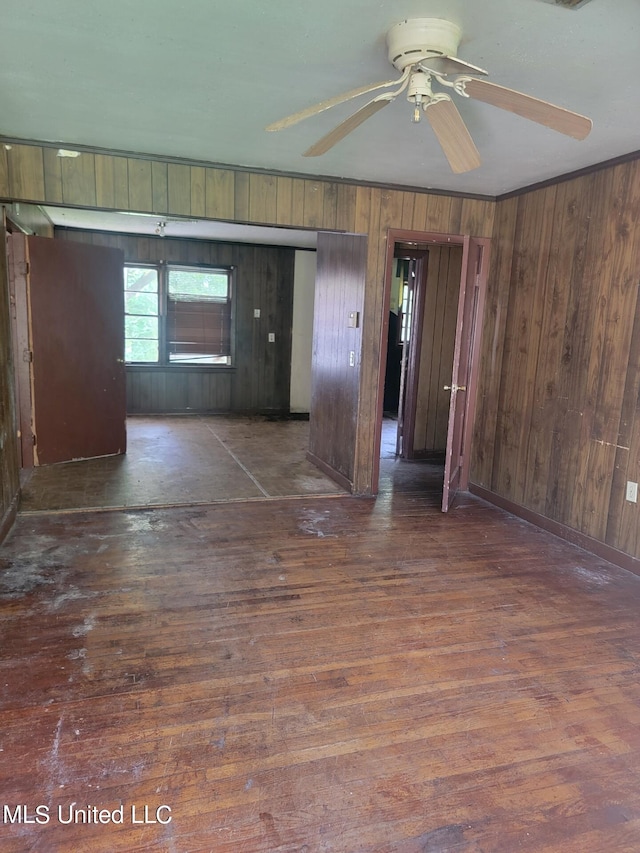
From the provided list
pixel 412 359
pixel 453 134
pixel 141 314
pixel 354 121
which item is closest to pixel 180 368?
pixel 141 314

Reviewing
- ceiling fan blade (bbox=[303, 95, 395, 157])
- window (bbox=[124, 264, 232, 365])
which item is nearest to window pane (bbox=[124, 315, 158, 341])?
window (bbox=[124, 264, 232, 365])

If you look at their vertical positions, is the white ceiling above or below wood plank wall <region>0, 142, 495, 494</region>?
above

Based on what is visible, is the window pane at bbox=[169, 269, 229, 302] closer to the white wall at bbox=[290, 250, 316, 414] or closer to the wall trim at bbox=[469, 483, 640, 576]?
the white wall at bbox=[290, 250, 316, 414]

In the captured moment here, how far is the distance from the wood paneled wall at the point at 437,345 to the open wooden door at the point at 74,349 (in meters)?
3.14

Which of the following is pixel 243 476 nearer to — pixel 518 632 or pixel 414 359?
pixel 414 359

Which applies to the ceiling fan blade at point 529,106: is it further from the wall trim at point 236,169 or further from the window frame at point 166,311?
the window frame at point 166,311

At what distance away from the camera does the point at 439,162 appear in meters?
3.60

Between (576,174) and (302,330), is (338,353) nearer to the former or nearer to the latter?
(576,174)

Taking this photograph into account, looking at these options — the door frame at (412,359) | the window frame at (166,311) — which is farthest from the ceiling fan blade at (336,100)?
the window frame at (166,311)

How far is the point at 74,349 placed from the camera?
526cm

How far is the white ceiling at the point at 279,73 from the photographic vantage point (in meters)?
1.95

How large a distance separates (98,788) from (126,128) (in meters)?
3.20

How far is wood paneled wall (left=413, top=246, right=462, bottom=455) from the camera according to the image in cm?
575

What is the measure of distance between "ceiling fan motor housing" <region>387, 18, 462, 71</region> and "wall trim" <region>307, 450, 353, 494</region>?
3188mm
